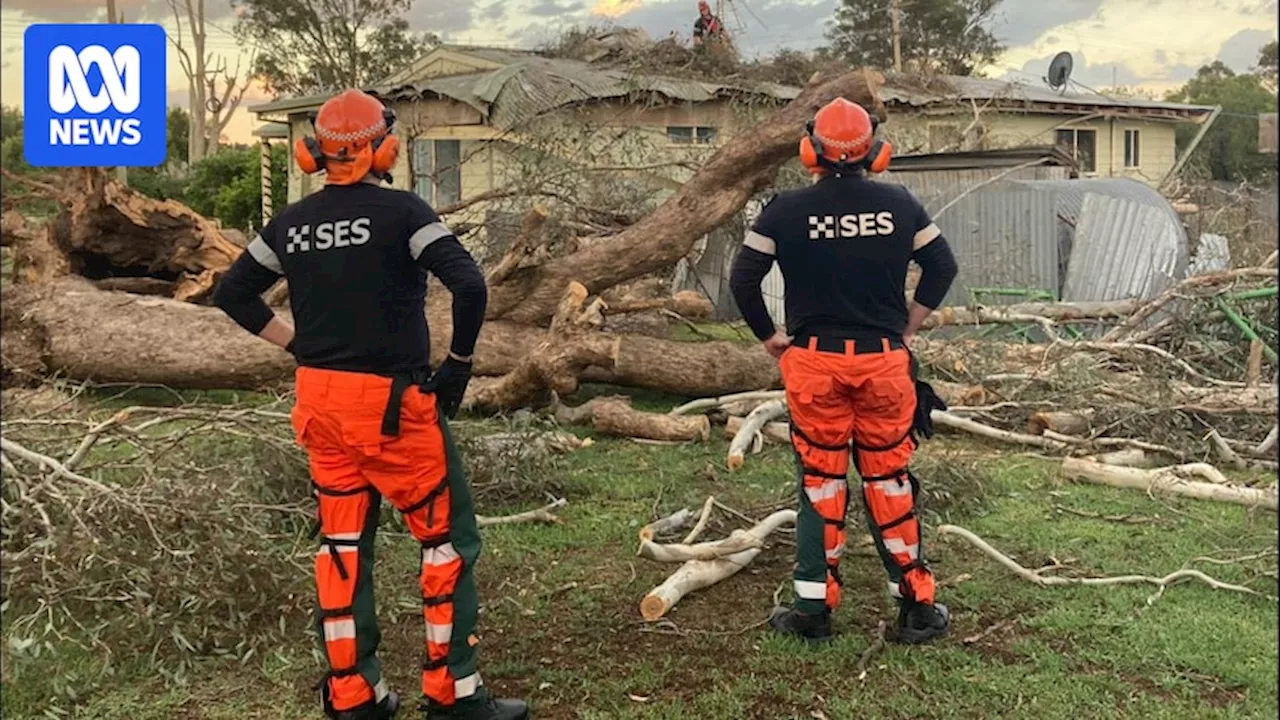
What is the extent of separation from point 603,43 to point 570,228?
2.41 metres

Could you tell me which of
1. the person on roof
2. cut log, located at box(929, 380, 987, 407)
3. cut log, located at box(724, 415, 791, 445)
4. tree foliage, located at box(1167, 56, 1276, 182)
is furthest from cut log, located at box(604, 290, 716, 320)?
tree foliage, located at box(1167, 56, 1276, 182)

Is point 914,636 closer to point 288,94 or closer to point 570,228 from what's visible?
point 288,94

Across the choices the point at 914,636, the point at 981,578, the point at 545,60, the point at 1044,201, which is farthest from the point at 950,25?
the point at 914,636

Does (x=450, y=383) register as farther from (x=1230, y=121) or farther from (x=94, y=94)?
(x=1230, y=121)

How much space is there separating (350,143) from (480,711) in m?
1.72

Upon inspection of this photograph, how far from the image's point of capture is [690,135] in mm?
11773

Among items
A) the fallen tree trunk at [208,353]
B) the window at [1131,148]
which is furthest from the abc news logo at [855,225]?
the window at [1131,148]

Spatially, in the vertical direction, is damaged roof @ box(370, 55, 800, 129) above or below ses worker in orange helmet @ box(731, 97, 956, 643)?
above

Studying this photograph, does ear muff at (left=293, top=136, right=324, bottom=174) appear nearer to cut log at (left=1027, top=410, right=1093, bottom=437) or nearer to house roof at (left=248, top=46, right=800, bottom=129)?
house roof at (left=248, top=46, right=800, bottom=129)

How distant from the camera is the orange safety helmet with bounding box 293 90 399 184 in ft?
10.7

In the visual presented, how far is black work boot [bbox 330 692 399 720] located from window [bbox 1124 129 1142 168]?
62.3ft

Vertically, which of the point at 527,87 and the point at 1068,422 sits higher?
the point at 527,87

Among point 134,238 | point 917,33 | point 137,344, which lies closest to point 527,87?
point 917,33

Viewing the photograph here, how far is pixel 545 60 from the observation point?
9.11 metres
